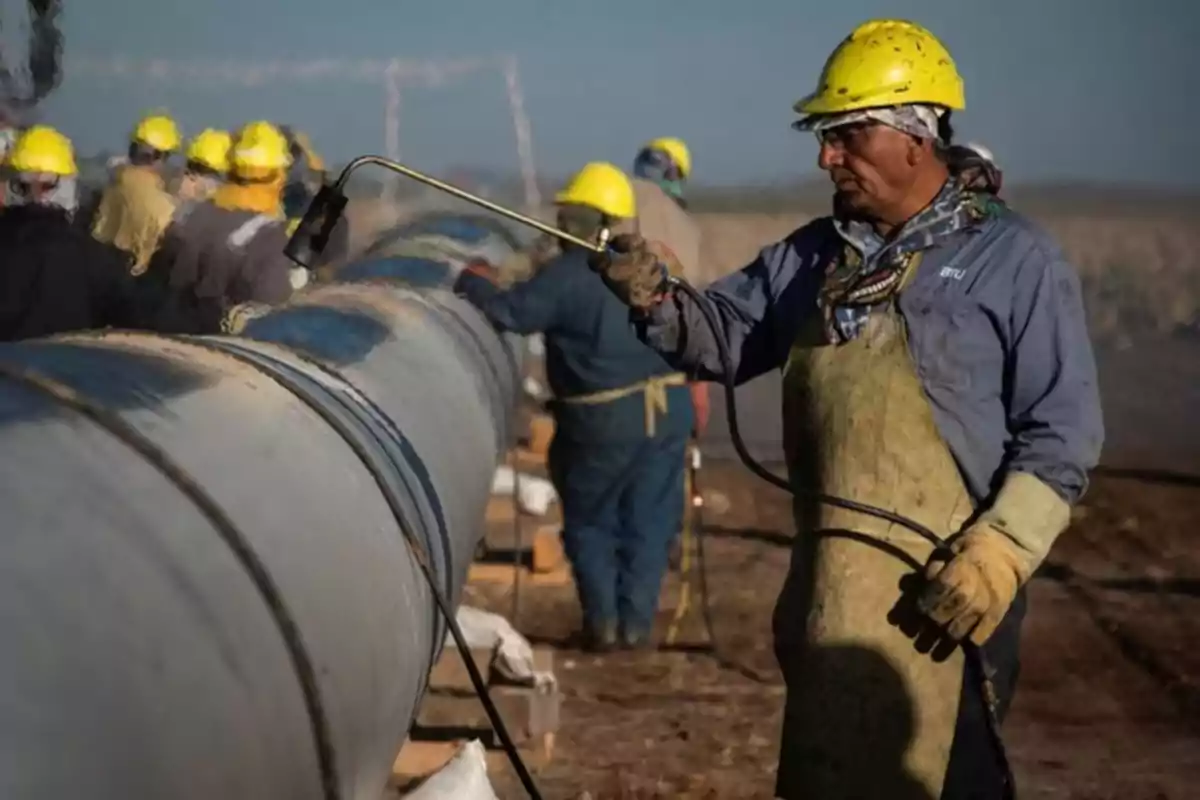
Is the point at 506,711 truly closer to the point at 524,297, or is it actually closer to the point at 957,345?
the point at 524,297

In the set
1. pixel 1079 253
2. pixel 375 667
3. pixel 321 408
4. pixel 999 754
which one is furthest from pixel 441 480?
pixel 1079 253

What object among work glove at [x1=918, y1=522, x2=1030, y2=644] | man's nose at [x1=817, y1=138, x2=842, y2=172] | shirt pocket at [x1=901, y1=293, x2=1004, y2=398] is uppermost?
man's nose at [x1=817, y1=138, x2=842, y2=172]

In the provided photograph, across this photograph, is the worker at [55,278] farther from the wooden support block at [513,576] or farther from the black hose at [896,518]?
the black hose at [896,518]

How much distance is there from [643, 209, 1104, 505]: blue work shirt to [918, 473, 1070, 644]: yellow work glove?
0.18 feet

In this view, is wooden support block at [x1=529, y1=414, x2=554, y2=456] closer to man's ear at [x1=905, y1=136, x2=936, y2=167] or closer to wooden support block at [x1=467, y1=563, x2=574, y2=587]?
wooden support block at [x1=467, y1=563, x2=574, y2=587]

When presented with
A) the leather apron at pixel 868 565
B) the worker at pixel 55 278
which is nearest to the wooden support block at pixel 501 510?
the worker at pixel 55 278

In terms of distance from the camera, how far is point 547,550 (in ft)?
27.5

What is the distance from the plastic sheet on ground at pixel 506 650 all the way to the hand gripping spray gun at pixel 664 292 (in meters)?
1.91

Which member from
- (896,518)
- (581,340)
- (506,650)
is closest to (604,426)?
(581,340)

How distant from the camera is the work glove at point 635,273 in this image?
12.3 feet

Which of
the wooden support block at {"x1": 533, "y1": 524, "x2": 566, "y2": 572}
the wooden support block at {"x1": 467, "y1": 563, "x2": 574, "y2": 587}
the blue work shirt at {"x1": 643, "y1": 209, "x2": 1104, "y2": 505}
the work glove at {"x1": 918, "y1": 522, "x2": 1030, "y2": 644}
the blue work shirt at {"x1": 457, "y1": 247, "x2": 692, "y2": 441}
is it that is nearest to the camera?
the work glove at {"x1": 918, "y1": 522, "x2": 1030, "y2": 644}

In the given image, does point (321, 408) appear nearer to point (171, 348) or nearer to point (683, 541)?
point (171, 348)

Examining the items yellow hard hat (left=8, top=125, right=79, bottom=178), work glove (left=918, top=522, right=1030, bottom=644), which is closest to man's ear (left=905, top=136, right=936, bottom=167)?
work glove (left=918, top=522, right=1030, bottom=644)

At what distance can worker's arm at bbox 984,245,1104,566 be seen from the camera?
10.9ft
